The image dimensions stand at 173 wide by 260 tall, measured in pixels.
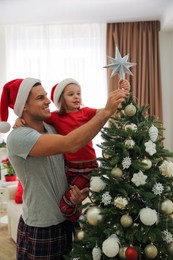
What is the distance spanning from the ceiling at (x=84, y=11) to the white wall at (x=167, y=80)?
22cm

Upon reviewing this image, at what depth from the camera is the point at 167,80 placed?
5.14 meters

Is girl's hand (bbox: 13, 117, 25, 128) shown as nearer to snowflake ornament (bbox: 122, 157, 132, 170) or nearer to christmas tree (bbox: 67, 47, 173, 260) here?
christmas tree (bbox: 67, 47, 173, 260)

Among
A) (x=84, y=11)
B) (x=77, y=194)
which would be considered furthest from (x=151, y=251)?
(x=84, y=11)

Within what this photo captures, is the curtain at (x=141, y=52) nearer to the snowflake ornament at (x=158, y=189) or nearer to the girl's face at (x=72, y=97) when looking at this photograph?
the girl's face at (x=72, y=97)

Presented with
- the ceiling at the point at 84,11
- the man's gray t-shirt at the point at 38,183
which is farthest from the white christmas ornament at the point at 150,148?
the ceiling at the point at 84,11

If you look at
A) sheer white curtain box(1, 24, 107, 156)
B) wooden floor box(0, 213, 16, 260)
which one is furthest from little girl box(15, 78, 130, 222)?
sheer white curtain box(1, 24, 107, 156)

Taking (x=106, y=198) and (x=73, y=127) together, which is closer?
(x=106, y=198)

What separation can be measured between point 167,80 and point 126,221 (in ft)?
13.2

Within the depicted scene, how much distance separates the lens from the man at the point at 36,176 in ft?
4.94

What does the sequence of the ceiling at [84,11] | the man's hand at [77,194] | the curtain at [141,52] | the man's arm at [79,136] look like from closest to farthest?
1. the man's arm at [79,136]
2. the man's hand at [77,194]
3. the ceiling at [84,11]
4. the curtain at [141,52]

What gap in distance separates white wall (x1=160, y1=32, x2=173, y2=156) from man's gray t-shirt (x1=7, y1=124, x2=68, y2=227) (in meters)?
3.77

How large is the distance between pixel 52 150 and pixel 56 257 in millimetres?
609

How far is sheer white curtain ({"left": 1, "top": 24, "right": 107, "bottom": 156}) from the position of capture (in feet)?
16.3

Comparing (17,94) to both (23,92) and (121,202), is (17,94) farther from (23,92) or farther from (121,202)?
(121,202)
